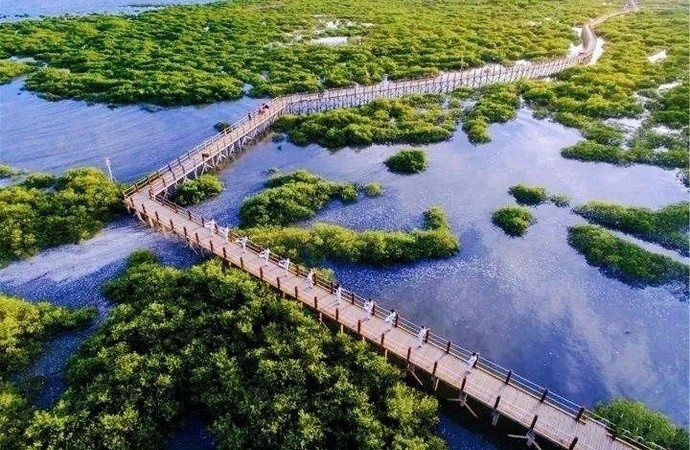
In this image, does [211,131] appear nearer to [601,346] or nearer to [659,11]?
[601,346]

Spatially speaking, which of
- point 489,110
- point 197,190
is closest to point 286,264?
point 197,190

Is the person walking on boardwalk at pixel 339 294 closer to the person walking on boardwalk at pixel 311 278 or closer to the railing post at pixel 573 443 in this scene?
the person walking on boardwalk at pixel 311 278

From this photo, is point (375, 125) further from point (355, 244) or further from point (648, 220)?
point (648, 220)

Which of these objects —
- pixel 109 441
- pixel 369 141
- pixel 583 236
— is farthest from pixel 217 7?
pixel 109 441

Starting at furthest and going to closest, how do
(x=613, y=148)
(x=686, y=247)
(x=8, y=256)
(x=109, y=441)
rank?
(x=613, y=148) → (x=686, y=247) → (x=8, y=256) → (x=109, y=441)

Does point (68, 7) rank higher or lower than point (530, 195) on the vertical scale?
higher

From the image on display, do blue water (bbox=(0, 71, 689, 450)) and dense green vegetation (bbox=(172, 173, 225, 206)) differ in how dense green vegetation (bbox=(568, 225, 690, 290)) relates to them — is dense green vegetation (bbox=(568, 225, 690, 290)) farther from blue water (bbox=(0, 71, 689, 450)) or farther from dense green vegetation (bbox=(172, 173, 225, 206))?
dense green vegetation (bbox=(172, 173, 225, 206))
